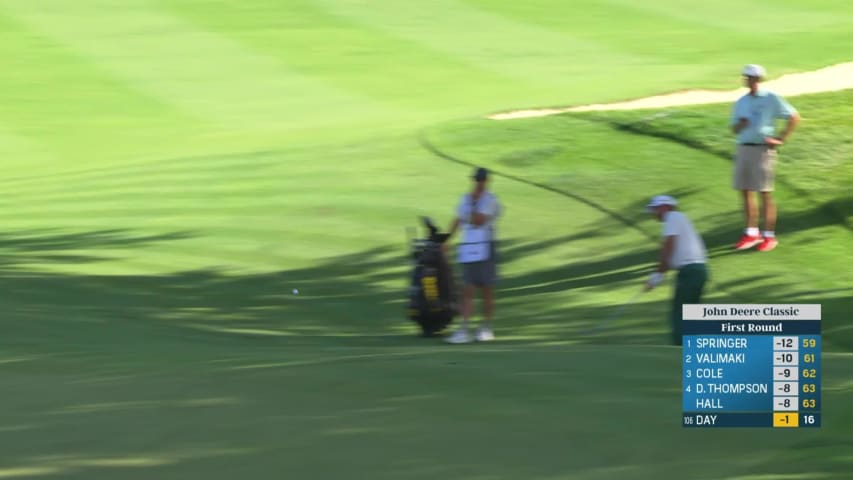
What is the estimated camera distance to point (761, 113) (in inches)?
632

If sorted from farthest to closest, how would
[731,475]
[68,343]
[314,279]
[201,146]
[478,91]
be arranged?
[478,91] < [201,146] < [314,279] < [68,343] < [731,475]

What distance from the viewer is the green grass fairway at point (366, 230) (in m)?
8.06

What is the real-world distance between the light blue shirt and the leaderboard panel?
7.51 meters

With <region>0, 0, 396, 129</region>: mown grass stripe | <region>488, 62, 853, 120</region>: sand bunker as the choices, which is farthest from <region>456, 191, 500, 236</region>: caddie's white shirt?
<region>0, 0, 396, 129</region>: mown grass stripe

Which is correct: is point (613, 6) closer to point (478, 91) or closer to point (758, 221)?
point (478, 91)

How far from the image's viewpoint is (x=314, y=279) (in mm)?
15969

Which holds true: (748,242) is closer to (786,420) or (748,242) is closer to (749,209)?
(749,209)

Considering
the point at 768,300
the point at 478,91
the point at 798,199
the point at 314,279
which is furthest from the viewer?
the point at 478,91

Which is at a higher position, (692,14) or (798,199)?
(692,14)

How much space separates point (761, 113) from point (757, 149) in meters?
0.38

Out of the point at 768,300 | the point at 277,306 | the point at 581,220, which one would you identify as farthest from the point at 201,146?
the point at 768,300

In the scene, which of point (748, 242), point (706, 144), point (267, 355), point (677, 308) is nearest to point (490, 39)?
point (706, 144)

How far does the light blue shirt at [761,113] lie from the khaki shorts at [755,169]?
0.11 meters

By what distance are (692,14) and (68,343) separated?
27.5m
